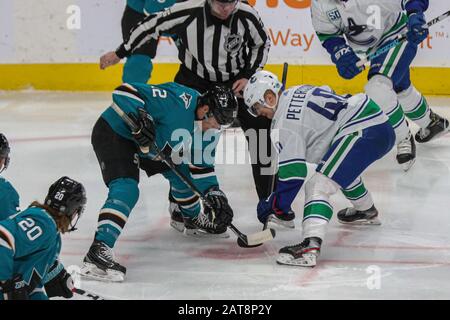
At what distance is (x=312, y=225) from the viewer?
4.16 meters

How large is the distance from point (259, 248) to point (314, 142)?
53 cm

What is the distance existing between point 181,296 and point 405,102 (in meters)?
2.71

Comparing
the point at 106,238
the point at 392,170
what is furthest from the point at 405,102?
the point at 106,238

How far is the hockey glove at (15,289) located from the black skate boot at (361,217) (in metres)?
2.10

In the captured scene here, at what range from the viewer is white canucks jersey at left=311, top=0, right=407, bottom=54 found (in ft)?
18.5

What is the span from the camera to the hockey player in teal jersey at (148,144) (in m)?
3.99

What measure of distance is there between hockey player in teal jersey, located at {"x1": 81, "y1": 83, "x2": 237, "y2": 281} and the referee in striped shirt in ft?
1.60

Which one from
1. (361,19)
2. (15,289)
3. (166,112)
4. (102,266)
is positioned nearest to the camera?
(15,289)

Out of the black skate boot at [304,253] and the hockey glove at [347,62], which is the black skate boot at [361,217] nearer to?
the black skate boot at [304,253]

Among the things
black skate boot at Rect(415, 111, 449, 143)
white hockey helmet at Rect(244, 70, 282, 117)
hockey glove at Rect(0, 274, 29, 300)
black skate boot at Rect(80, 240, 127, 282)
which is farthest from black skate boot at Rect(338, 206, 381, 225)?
hockey glove at Rect(0, 274, 29, 300)

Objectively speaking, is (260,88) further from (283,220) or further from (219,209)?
(283,220)

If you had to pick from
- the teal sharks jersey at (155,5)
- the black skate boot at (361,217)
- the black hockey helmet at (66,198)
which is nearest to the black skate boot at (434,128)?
the black skate boot at (361,217)
